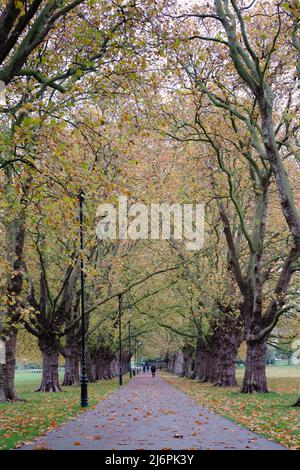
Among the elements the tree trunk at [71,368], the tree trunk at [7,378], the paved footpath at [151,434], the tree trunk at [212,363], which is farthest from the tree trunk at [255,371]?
the tree trunk at [71,368]

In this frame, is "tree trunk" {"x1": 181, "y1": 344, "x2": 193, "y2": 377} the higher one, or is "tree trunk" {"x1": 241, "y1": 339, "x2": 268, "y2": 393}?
"tree trunk" {"x1": 241, "y1": 339, "x2": 268, "y2": 393}

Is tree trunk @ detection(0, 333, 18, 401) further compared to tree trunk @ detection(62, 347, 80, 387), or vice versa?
tree trunk @ detection(62, 347, 80, 387)

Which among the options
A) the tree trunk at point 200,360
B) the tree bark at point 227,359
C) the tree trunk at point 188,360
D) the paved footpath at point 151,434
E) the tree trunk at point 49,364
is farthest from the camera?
the tree trunk at point 188,360

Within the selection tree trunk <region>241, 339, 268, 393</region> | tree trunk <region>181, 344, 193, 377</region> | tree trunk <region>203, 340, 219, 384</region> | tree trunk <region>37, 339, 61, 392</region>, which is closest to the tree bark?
tree trunk <region>203, 340, 219, 384</region>

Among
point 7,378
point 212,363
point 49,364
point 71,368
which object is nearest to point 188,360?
point 212,363

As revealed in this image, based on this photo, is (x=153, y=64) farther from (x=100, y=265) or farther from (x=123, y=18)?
(x=100, y=265)

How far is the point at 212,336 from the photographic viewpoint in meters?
38.5

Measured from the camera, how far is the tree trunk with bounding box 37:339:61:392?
30.7 metres

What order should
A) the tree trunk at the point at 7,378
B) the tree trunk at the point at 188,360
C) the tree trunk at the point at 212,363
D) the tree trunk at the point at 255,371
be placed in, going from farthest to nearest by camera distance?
the tree trunk at the point at 188,360, the tree trunk at the point at 212,363, the tree trunk at the point at 255,371, the tree trunk at the point at 7,378

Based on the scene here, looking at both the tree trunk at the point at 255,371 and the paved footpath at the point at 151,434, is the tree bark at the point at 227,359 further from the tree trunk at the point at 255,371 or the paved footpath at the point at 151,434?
the paved footpath at the point at 151,434

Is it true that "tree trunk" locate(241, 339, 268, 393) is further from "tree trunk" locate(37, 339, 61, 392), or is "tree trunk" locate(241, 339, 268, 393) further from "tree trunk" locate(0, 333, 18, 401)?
"tree trunk" locate(37, 339, 61, 392)

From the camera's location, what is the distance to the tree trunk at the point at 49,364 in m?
30.7

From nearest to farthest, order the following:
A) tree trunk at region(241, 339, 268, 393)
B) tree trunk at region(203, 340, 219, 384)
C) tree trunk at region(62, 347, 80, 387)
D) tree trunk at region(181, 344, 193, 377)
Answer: tree trunk at region(241, 339, 268, 393) < tree trunk at region(62, 347, 80, 387) < tree trunk at region(203, 340, 219, 384) < tree trunk at region(181, 344, 193, 377)

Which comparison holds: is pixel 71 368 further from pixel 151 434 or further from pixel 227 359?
pixel 151 434
